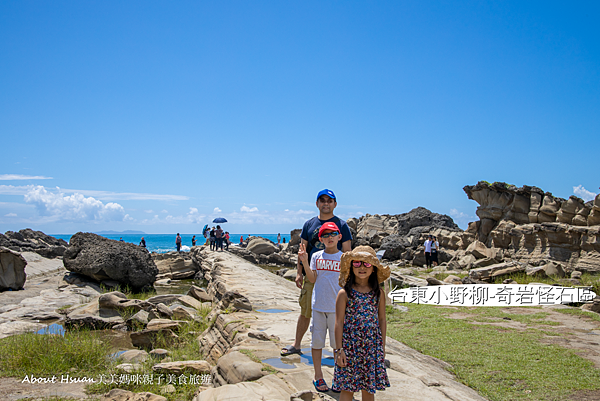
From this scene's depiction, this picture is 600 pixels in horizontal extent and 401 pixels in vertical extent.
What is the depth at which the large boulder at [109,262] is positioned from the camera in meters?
13.9

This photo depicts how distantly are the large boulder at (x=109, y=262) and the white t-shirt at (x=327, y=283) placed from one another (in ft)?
39.7

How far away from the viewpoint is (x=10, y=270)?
13289mm

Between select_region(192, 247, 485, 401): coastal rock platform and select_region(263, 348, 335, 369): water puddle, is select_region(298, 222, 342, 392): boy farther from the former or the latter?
select_region(263, 348, 335, 369): water puddle

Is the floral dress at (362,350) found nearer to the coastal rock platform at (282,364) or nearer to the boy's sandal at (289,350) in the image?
the coastal rock platform at (282,364)

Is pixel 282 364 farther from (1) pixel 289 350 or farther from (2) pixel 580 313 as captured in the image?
(2) pixel 580 313

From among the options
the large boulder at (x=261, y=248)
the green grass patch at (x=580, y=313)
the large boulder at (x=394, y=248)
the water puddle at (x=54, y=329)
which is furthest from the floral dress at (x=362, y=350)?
the large boulder at (x=261, y=248)

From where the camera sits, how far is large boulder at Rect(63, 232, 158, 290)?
13.9m

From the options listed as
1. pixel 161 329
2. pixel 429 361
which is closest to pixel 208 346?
pixel 161 329

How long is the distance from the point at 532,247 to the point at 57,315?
19332mm

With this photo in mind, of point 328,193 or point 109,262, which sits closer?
point 328,193

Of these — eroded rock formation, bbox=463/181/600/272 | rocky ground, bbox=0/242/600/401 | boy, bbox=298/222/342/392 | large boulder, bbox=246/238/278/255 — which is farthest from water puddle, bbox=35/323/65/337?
large boulder, bbox=246/238/278/255

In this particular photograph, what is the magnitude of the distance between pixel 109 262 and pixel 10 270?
306 cm

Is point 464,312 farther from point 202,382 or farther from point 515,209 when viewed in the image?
point 515,209

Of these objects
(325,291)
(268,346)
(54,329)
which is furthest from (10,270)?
(325,291)
